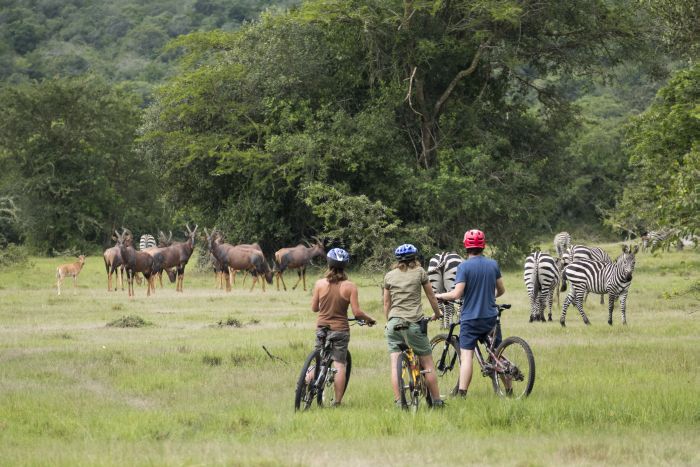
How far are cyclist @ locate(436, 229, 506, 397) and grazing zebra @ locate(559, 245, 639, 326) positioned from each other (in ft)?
35.2

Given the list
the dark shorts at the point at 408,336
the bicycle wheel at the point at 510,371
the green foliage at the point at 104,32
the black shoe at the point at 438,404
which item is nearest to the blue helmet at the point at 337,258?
the dark shorts at the point at 408,336

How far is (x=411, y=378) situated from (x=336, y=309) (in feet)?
3.62

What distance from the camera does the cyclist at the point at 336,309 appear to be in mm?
11992

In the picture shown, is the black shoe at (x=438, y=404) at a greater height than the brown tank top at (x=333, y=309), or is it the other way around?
the brown tank top at (x=333, y=309)

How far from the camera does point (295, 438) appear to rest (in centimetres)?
1052

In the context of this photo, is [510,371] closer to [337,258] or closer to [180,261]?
[337,258]

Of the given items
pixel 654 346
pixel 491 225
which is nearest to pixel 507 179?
pixel 491 225

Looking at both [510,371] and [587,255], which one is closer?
[510,371]

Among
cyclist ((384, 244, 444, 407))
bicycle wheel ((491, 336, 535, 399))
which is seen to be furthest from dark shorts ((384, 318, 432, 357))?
bicycle wheel ((491, 336, 535, 399))

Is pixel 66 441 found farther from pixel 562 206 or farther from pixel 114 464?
pixel 562 206

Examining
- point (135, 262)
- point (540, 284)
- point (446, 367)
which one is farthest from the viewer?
point (135, 262)

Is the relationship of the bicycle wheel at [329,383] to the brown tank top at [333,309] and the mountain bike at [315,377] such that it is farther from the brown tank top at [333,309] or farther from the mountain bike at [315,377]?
the brown tank top at [333,309]

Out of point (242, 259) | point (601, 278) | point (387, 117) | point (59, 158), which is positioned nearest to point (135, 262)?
point (242, 259)

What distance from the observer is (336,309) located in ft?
39.5
